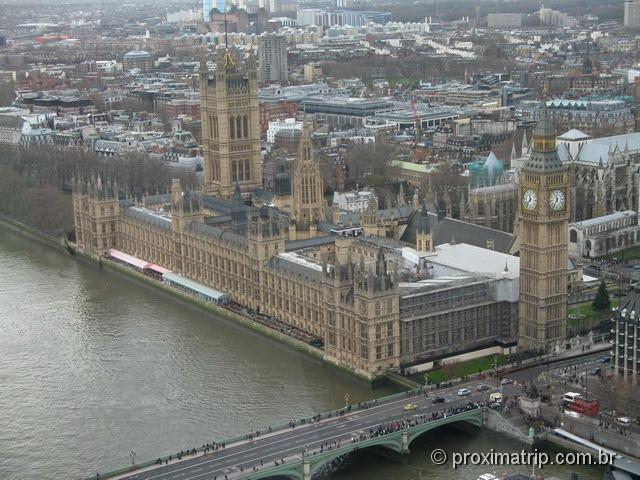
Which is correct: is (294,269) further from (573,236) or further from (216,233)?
(573,236)

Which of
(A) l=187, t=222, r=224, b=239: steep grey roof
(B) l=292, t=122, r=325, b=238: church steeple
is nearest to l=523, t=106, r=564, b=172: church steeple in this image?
(B) l=292, t=122, r=325, b=238: church steeple

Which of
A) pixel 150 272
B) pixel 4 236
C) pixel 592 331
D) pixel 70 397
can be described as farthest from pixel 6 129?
pixel 592 331

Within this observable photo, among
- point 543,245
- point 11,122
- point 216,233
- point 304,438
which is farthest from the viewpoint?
point 11,122

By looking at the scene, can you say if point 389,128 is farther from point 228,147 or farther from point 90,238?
point 90,238

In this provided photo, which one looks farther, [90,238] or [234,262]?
[90,238]

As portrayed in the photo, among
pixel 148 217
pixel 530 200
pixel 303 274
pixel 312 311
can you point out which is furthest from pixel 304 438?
pixel 148 217

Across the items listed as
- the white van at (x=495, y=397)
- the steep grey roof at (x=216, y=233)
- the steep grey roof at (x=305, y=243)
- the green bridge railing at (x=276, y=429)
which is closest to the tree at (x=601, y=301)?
the white van at (x=495, y=397)
